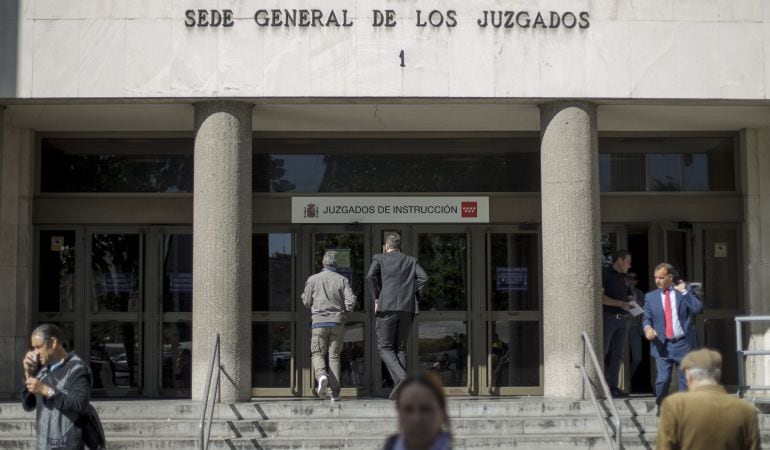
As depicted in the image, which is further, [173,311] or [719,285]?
[719,285]

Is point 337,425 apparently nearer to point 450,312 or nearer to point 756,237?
point 450,312

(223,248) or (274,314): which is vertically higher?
(223,248)

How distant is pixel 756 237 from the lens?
1450 cm

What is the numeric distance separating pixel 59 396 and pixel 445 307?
26.9 ft

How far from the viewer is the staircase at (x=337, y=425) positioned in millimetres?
10898

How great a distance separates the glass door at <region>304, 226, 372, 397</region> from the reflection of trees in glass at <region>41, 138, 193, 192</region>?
1.97 meters

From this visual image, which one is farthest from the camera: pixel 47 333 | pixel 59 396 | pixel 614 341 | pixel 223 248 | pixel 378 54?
pixel 614 341

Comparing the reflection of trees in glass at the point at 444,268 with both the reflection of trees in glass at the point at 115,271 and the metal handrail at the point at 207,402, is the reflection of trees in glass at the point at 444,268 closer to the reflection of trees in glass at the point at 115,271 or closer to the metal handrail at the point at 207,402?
the metal handrail at the point at 207,402

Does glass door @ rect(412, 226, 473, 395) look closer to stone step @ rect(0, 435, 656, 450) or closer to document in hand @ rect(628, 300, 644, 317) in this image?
document in hand @ rect(628, 300, 644, 317)

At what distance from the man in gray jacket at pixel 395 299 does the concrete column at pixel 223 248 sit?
1530mm

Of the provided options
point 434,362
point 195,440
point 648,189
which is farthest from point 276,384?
point 648,189

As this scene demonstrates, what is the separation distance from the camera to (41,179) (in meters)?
14.7

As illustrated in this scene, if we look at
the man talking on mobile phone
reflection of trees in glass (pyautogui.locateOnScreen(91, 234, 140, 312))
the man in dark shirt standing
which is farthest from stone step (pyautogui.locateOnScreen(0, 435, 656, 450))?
reflection of trees in glass (pyautogui.locateOnScreen(91, 234, 140, 312))

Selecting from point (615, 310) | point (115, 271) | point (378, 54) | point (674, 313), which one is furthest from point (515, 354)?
point (115, 271)
